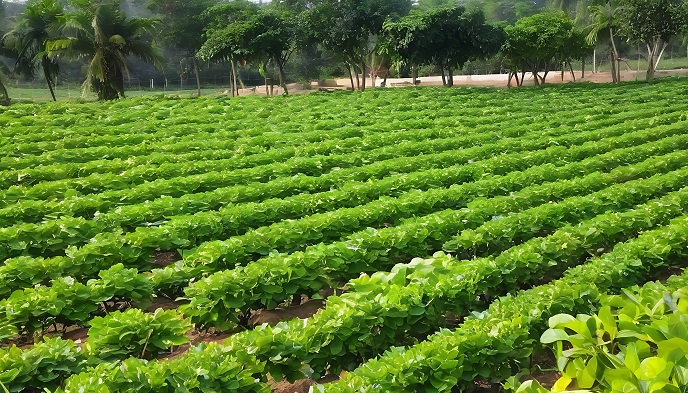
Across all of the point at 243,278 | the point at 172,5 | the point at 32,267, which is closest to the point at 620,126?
the point at 243,278

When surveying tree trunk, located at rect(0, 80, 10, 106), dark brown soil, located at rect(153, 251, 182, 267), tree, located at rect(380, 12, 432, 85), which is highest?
tree, located at rect(380, 12, 432, 85)

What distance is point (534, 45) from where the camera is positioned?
33.9 meters

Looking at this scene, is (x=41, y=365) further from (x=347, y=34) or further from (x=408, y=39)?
(x=347, y=34)

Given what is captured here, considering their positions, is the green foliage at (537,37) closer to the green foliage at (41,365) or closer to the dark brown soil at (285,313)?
the dark brown soil at (285,313)

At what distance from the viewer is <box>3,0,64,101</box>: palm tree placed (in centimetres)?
3145

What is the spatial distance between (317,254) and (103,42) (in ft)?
83.0

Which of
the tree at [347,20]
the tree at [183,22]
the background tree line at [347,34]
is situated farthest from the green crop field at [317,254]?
the tree at [183,22]

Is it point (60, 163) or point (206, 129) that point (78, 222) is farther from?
point (206, 129)

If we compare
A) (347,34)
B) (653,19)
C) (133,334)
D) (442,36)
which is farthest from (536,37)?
(133,334)

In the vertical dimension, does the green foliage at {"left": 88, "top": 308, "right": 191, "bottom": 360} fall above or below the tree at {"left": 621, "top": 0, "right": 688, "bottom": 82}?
below

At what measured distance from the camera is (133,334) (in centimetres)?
465

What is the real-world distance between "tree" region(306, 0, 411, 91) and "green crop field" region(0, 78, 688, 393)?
64.7 feet

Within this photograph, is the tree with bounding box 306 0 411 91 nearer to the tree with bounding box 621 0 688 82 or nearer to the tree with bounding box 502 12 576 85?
the tree with bounding box 502 12 576 85

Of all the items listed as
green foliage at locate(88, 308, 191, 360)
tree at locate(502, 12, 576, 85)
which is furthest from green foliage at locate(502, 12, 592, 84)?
green foliage at locate(88, 308, 191, 360)
